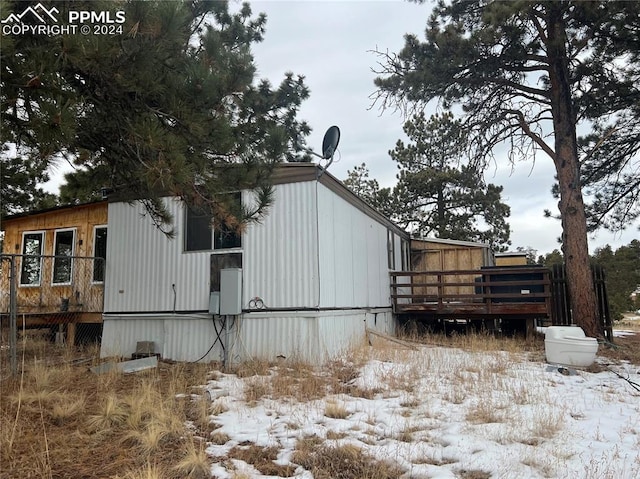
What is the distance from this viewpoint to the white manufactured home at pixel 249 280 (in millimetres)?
7082

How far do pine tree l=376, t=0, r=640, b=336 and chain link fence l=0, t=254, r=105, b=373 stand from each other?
7.54 metres

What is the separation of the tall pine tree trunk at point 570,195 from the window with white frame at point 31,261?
11.4 meters

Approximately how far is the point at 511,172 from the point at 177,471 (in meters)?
9.87

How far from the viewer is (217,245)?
25.2ft

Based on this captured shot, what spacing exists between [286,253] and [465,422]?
12.6 ft

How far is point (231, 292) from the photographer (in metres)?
7.07

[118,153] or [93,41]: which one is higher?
[93,41]

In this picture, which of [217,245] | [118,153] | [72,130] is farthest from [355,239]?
[72,130]

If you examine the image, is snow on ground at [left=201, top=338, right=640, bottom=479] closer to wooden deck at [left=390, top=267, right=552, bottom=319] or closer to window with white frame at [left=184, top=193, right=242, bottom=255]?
window with white frame at [left=184, top=193, right=242, bottom=255]

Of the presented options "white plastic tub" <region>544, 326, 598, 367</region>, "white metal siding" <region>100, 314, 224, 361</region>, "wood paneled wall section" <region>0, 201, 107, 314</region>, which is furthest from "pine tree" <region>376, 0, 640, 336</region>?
"wood paneled wall section" <region>0, 201, 107, 314</region>

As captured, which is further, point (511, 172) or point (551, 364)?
point (511, 172)

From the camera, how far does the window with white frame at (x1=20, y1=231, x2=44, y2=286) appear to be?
10.2 metres

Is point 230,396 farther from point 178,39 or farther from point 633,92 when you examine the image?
point 633,92

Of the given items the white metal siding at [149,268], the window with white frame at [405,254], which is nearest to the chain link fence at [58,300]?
the white metal siding at [149,268]
